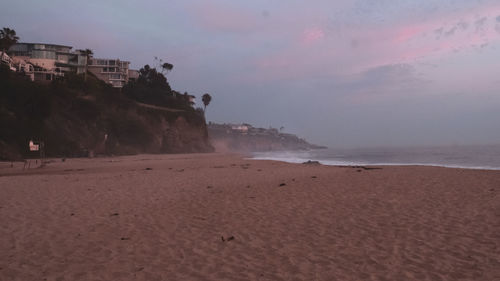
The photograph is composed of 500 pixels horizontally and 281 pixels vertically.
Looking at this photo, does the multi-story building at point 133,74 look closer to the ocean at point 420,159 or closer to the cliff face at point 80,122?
the cliff face at point 80,122

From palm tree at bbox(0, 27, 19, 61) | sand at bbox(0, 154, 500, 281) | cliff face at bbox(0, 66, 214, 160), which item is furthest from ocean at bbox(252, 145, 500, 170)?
palm tree at bbox(0, 27, 19, 61)

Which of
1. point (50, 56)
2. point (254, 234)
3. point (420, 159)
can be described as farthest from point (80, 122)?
point (420, 159)

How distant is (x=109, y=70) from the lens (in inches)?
3519

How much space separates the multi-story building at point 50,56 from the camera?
74238mm

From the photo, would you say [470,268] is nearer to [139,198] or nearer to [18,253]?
[18,253]

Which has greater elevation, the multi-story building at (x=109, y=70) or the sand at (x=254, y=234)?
the multi-story building at (x=109, y=70)

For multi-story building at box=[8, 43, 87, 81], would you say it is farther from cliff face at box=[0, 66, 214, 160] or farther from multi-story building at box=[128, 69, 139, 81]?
cliff face at box=[0, 66, 214, 160]

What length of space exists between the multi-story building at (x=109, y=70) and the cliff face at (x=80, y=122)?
26542mm

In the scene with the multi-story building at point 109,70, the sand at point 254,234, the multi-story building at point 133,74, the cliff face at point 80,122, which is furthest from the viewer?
the multi-story building at point 133,74

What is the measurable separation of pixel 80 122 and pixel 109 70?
4765 centimetres

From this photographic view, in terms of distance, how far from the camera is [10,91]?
39625 mm

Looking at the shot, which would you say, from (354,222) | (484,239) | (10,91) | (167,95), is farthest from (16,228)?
(167,95)

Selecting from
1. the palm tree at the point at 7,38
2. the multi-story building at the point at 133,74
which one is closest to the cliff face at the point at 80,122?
the palm tree at the point at 7,38

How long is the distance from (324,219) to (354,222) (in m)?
0.78
